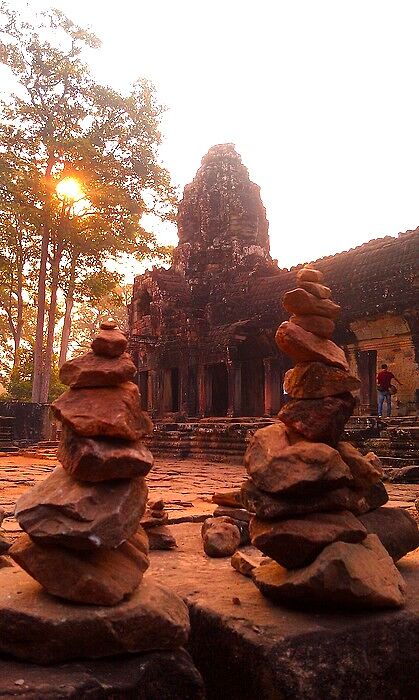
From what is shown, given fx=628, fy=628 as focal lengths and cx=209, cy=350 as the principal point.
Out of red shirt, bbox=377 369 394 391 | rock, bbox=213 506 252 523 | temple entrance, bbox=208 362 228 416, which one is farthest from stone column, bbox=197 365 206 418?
rock, bbox=213 506 252 523

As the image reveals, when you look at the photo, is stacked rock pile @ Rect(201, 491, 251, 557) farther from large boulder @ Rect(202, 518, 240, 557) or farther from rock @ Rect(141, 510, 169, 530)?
rock @ Rect(141, 510, 169, 530)

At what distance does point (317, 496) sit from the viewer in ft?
8.90

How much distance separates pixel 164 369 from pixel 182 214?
687cm

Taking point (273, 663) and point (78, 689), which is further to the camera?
point (273, 663)

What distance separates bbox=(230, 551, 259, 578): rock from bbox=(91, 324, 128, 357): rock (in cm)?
128

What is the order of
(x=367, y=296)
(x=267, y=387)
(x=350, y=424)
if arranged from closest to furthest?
(x=350, y=424) → (x=367, y=296) → (x=267, y=387)

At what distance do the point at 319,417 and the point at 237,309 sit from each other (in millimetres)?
18710

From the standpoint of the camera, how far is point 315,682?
2146mm

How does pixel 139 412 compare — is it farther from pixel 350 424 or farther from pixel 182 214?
pixel 182 214

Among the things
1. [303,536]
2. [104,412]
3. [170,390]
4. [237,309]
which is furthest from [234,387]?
[104,412]

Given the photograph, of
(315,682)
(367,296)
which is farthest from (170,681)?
(367,296)

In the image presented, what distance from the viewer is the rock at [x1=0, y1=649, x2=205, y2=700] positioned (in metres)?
1.86

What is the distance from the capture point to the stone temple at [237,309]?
53.6 feet

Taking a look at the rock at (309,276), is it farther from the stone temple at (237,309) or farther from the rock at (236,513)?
the stone temple at (237,309)
